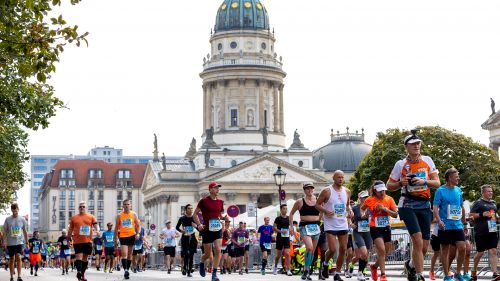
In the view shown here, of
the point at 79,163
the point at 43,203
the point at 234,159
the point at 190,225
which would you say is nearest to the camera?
the point at 190,225

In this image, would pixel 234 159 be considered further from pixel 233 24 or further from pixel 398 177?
pixel 398 177

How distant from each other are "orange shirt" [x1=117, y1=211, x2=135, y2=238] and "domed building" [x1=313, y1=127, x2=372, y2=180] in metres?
115

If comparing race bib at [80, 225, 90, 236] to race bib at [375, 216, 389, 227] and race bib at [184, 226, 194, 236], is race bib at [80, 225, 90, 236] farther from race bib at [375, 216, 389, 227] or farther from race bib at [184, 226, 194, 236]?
race bib at [375, 216, 389, 227]

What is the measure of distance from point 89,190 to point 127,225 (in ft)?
484

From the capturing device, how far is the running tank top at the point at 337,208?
22.3 m

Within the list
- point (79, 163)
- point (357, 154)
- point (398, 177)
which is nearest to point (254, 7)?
point (357, 154)

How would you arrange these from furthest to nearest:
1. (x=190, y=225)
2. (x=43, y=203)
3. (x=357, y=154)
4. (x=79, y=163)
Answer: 1. (x=43, y=203)
2. (x=79, y=163)
3. (x=357, y=154)
4. (x=190, y=225)

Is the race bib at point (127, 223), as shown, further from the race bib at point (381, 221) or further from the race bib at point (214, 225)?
the race bib at point (381, 221)

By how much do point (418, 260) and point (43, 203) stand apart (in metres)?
182

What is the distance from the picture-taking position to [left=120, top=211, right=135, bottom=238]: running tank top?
89.5 feet

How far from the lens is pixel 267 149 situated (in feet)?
428

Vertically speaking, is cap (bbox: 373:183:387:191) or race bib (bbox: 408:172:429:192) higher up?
cap (bbox: 373:183:387:191)

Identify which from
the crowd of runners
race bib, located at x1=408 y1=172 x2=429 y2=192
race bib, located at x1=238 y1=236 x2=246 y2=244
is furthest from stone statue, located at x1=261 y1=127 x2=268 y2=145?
race bib, located at x1=408 y1=172 x2=429 y2=192

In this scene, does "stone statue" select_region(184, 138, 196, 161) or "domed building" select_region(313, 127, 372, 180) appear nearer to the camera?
"stone statue" select_region(184, 138, 196, 161)
